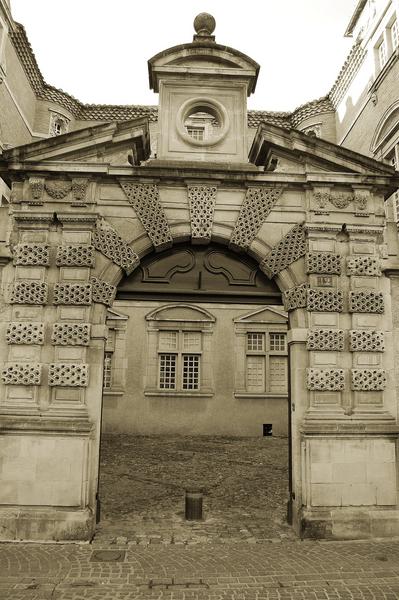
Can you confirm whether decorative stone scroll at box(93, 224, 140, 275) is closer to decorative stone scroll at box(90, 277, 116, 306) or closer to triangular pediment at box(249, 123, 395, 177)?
decorative stone scroll at box(90, 277, 116, 306)

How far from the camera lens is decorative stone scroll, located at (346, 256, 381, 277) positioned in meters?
7.90

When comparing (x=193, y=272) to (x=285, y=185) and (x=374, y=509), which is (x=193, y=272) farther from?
(x=374, y=509)

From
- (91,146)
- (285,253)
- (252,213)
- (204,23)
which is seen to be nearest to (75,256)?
(91,146)

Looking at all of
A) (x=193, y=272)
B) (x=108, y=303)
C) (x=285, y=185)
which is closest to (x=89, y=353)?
(x=108, y=303)

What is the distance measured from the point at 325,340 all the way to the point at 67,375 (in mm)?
4006

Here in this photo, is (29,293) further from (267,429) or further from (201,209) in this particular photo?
(267,429)

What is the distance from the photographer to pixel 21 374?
7.32m

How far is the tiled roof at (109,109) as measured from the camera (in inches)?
722

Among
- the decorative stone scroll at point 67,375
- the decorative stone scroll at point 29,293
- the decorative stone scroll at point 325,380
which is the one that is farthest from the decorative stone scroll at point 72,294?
the decorative stone scroll at point 325,380

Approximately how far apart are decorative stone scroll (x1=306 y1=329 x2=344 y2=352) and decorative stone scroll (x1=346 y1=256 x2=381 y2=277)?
3.52 feet

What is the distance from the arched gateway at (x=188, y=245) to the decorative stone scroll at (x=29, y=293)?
2 centimetres

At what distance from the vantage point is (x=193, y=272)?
26.8ft

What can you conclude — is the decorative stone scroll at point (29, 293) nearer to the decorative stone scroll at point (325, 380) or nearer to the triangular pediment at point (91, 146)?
the triangular pediment at point (91, 146)

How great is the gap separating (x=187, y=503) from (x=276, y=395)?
10.9 m
